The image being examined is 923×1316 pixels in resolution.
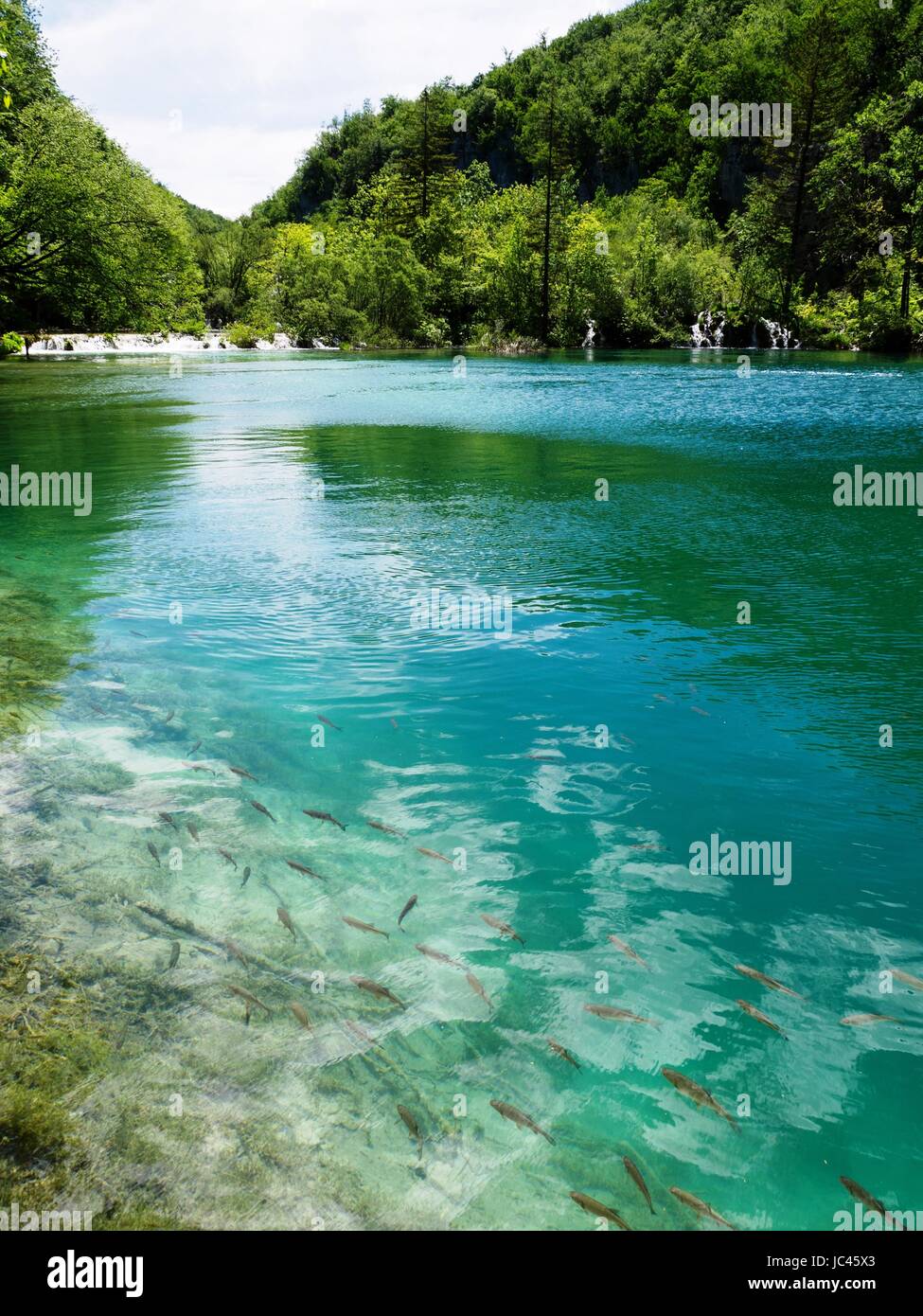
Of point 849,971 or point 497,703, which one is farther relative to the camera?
point 497,703

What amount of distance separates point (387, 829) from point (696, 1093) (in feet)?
8.68

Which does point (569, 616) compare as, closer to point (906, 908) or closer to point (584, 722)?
point (584, 722)

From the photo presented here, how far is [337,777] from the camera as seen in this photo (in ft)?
21.1

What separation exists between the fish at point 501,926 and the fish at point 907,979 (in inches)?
77.4

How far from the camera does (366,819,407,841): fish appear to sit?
5664mm

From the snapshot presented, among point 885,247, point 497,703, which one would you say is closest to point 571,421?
point 497,703

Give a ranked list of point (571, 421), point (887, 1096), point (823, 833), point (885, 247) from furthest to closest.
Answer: point (885, 247), point (571, 421), point (823, 833), point (887, 1096)

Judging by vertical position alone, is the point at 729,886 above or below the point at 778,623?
below

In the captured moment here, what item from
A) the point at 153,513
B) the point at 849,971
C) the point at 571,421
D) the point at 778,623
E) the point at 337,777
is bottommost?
the point at 849,971

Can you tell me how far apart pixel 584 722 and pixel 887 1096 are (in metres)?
3.83

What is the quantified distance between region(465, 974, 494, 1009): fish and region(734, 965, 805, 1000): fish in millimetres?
1347

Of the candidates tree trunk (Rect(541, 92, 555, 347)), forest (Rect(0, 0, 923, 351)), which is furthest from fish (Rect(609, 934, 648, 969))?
tree trunk (Rect(541, 92, 555, 347))

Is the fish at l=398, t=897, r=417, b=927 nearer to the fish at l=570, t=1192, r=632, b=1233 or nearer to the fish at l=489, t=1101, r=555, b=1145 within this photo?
the fish at l=489, t=1101, r=555, b=1145

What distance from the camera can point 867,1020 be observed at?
4.08m
